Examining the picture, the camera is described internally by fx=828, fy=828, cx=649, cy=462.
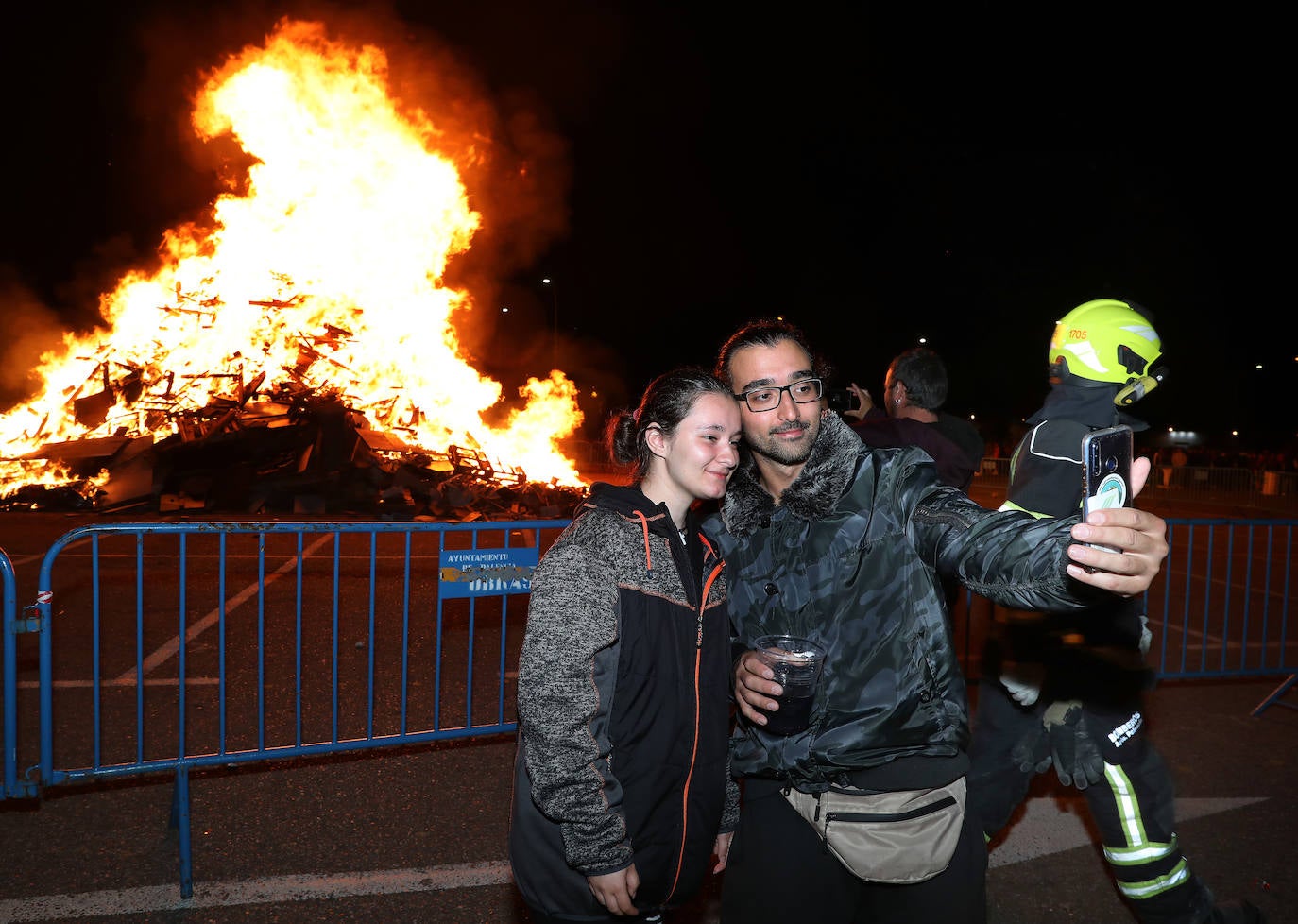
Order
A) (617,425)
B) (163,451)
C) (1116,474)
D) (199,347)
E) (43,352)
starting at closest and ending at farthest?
1. (1116,474)
2. (617,425)
3. (163,451)
4. (199,347)
5. (43,352)

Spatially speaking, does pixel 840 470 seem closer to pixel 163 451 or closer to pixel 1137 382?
pixel 1137 382

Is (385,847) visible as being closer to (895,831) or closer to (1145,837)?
(895,831)

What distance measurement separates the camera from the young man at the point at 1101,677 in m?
2.86

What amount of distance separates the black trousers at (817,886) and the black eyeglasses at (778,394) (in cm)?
110

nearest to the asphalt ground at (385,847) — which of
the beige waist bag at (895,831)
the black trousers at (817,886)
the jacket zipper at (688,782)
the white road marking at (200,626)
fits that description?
the white road marking at (200,626)

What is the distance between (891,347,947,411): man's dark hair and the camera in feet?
15.6

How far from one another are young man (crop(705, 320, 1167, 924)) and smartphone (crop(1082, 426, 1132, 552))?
457mm

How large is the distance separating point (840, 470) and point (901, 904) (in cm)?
116

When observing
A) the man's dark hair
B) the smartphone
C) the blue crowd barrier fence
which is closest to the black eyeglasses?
the smartphone

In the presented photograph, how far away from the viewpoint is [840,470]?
231 centimetres

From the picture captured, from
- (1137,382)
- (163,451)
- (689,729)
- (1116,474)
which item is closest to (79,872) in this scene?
(689,729)

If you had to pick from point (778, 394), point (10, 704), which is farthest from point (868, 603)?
point (10, 704)

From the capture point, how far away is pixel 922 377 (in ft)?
15.7

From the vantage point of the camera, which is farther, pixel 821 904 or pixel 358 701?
pixel 358 701
